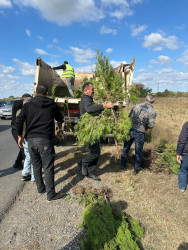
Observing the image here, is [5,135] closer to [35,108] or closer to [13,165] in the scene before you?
[13,165]

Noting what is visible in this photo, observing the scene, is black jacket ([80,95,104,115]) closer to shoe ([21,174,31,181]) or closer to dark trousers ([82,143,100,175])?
dark trousers ([82,143,100,175])

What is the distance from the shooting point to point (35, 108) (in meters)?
2.99

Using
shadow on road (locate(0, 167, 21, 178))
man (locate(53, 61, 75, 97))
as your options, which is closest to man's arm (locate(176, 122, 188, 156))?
shadow on road (locate(0, 167, 21, 178))

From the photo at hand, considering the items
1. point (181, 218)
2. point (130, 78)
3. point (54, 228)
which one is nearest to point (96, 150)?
point (54, 228)

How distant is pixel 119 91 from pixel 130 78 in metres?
3.38

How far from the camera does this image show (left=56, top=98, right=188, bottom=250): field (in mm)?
2408

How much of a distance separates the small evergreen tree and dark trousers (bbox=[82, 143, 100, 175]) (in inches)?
21.7

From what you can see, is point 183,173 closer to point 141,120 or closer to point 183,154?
point 183,154

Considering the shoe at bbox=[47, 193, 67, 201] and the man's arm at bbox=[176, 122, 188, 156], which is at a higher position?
the man's arm at bbox=[176, 122, 188, 156]

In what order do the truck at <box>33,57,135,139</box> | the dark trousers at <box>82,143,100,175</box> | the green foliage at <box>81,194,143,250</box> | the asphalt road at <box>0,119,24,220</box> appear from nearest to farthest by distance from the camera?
the green foliage at <box>81,194,143,250</box> < the asphalt road at <box>0,119,24,220</box> < the dark trousers at <box>82,143,100,175</box> < the truck at <box>33,57,135,139</box>

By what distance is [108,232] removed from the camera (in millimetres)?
2008

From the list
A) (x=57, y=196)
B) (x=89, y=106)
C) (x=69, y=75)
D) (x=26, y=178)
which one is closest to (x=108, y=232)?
(x=57, y=196)

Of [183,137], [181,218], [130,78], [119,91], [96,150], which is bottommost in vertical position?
[181,218]

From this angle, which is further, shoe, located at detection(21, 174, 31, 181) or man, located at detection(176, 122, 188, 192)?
shoe, located at detection(21, 174, 31, 181)
